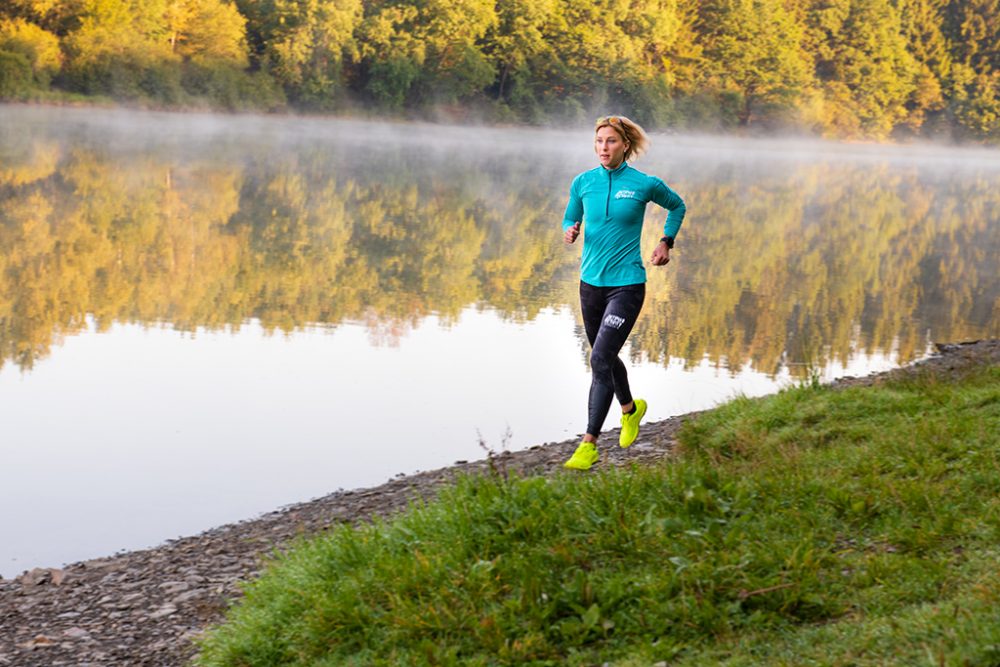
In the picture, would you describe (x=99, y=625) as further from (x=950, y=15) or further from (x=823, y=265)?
(x=950, y=15)

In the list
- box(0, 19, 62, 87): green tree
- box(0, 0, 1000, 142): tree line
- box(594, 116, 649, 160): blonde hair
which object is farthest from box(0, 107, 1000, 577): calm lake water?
box(0, 0, 1000, 142): tree line

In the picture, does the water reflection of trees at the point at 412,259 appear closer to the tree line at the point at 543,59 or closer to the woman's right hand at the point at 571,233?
the woman's right hand at the point at 571,233

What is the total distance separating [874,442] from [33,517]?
6433 millimetres

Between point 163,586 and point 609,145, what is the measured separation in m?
3.92

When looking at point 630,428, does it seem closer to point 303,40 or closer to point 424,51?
point 303,40

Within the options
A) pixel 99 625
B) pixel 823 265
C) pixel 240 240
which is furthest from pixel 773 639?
pixel 823 265

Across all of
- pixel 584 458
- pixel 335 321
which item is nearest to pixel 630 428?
pixel 584 458

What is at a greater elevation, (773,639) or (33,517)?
(773,639)

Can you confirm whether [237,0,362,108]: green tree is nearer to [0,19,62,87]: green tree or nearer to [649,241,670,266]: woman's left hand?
[0,19,62,87]: green tree

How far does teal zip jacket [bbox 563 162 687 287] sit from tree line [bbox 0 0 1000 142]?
213 feet

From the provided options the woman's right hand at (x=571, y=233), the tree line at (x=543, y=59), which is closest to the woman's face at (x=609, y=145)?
the woman's right hand at (x=571, y=233)

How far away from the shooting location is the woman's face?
8.17 meters

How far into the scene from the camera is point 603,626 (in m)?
5.55

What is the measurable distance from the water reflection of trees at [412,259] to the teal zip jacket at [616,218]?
9.25m
